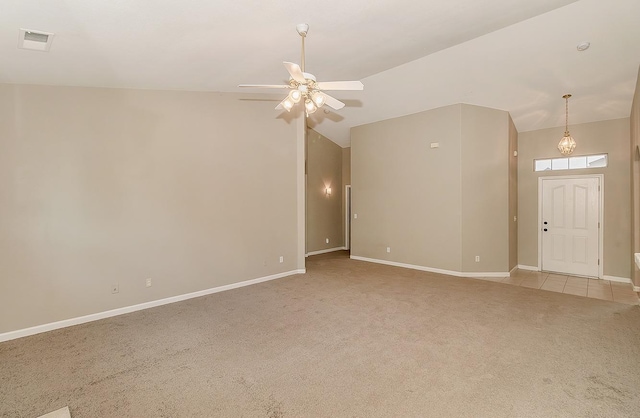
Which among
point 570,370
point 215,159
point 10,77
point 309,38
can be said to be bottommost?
point 570,370

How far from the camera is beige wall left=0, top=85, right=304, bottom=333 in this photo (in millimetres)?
3439

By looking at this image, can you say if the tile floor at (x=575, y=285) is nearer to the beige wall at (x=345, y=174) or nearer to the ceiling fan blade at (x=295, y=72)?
the beige wall at (x=345, y=174)

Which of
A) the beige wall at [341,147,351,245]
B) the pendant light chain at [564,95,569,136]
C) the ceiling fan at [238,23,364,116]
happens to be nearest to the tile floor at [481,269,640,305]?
the pendant light chain at [564,95,569,136]

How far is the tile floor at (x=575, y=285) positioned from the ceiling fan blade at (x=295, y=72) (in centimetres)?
525

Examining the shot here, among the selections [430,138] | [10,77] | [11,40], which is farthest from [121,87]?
[430,138]

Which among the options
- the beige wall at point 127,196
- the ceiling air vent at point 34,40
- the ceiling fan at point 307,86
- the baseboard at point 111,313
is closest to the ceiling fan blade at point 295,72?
the ceiling fan at point 307,86

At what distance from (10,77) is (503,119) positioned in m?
7.58

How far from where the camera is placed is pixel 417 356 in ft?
9.59

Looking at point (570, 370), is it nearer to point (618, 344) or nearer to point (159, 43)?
point (618, 344)

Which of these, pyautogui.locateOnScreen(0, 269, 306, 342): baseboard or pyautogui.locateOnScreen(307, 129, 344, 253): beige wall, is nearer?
pyautogui.locateOnScreen(0, 269, 306, 342): baseboard

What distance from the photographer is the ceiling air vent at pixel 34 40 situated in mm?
2555

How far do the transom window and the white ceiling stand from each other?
83 centimetres

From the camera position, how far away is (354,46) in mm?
3766

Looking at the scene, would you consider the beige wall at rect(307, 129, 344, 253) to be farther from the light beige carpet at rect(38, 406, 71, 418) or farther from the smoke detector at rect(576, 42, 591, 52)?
Answer: the light beige carpet at rect(38, 406, 71, 418)
